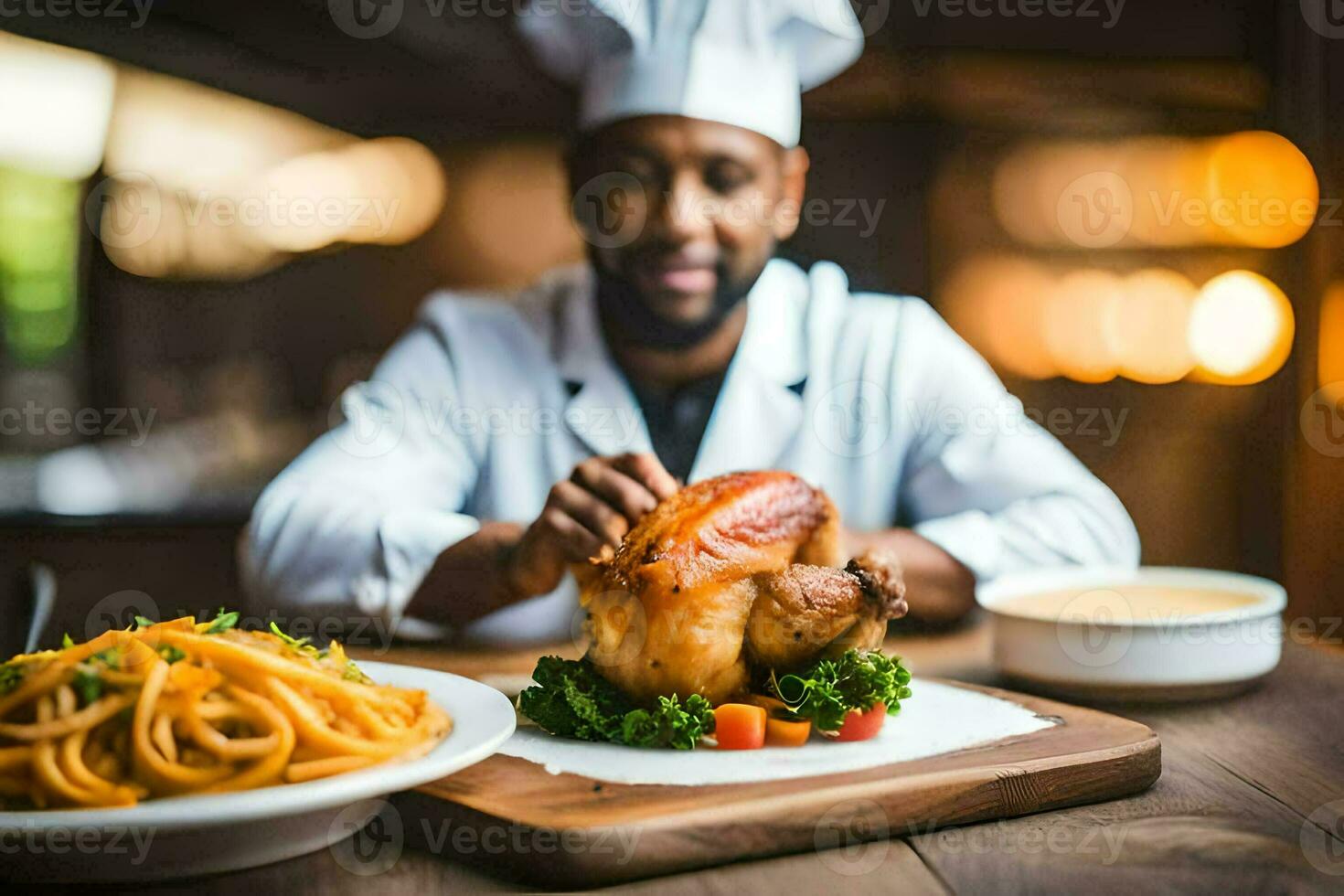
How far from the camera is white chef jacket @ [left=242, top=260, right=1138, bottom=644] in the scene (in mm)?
2363

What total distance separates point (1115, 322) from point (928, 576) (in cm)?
78

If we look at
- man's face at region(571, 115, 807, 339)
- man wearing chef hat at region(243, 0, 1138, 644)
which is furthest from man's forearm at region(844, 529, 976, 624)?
man's face at region(571, 115, 807, 339)

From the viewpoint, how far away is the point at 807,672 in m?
1.20

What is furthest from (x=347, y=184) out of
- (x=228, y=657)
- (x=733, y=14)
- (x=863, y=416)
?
(x=228, y=657)

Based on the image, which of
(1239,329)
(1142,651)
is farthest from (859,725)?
(1239,329)

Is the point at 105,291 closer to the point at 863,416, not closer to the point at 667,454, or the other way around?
the point at 667,454

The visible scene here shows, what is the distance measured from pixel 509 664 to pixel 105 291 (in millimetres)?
1447

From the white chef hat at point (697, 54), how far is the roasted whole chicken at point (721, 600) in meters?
1.16

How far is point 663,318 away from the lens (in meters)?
2.37

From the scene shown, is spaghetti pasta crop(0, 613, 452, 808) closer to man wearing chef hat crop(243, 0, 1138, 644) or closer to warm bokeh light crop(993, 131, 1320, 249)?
man wearing chef hat crop(243, 0, 1138, 644)

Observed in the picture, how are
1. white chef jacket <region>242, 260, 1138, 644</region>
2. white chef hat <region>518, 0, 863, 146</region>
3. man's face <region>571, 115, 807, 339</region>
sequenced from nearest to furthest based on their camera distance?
white chef hat <region>518, 0, 863, 146</region>, man's face <region>571, 115, 807, 339</region>, white chef jacket <region>242, 260, 1138, 644</region>

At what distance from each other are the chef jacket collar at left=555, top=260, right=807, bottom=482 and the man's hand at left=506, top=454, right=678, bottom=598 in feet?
2.04

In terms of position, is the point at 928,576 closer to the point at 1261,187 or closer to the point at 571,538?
the point at 571,538

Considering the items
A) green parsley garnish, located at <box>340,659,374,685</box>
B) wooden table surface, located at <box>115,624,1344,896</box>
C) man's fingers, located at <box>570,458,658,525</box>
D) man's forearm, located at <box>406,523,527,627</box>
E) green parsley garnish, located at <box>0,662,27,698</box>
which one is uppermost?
man's fingers, located at <box>570,458,658,525</box>
